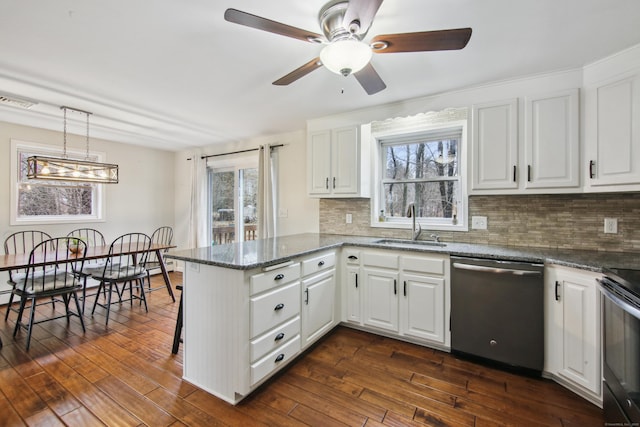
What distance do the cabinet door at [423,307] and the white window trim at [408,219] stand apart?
2.36 ft

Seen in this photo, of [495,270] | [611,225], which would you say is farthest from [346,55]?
[611,225]

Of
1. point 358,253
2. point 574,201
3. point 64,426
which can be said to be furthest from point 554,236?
point 64,426

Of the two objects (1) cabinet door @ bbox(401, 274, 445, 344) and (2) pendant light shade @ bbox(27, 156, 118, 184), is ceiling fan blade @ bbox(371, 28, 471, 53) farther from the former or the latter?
(2) pendant light shade @ bbox(27, 156, 118, 184)

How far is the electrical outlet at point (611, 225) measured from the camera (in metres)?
2.21

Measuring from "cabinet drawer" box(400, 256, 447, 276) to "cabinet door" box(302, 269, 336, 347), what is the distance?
0.69 m

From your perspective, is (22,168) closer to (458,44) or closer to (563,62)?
(458,44)

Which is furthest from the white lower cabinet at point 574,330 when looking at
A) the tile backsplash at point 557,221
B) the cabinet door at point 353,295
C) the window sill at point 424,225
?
the cabinet door at point 353,295

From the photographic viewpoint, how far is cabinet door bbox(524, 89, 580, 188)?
2.16 metres

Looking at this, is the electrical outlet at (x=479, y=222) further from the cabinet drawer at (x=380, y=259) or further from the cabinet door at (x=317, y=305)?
the cabinet door at (x=317, y=305)

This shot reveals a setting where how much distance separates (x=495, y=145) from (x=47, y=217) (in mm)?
5587

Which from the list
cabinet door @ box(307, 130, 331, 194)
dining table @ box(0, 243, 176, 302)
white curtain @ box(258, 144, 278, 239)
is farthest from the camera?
white curtain @ box(258, 144, 278, 239)

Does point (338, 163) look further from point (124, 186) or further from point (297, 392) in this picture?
point (124, 186)

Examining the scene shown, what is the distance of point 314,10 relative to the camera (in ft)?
5.13

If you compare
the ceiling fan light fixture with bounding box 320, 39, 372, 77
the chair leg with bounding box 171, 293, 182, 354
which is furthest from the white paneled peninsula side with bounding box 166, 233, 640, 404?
the ceiling fan light fixture with bounding box 320, 39, 372, 77
